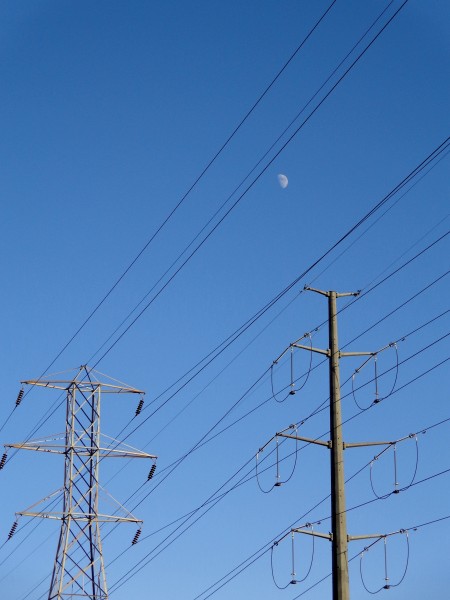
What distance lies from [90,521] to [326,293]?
20.8 meters

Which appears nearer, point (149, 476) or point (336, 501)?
point (336, 501)

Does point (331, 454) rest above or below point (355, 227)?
below

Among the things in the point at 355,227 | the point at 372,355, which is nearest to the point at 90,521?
the point at 372,355

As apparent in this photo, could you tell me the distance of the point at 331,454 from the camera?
30156 mm

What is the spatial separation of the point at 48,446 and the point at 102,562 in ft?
A: 19.2

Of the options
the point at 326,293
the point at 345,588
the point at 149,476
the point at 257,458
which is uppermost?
the point at 149,476

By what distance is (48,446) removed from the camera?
52.8 m

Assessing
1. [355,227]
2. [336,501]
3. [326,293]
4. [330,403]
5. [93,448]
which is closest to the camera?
[355,227]

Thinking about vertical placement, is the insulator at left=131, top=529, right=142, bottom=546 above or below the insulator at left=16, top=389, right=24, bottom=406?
below

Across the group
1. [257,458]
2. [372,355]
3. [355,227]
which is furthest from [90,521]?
[355,227]

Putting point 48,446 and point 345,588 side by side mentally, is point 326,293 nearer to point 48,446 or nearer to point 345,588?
point 345,588

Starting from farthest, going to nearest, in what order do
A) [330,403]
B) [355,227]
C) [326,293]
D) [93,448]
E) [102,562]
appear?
1. [93,448]
2. [102,562]
3. [326,293]
4. [330,403]
5. [355,227]

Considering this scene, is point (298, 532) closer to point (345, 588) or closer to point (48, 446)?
point (345, 588)

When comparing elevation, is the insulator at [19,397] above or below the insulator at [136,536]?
above
